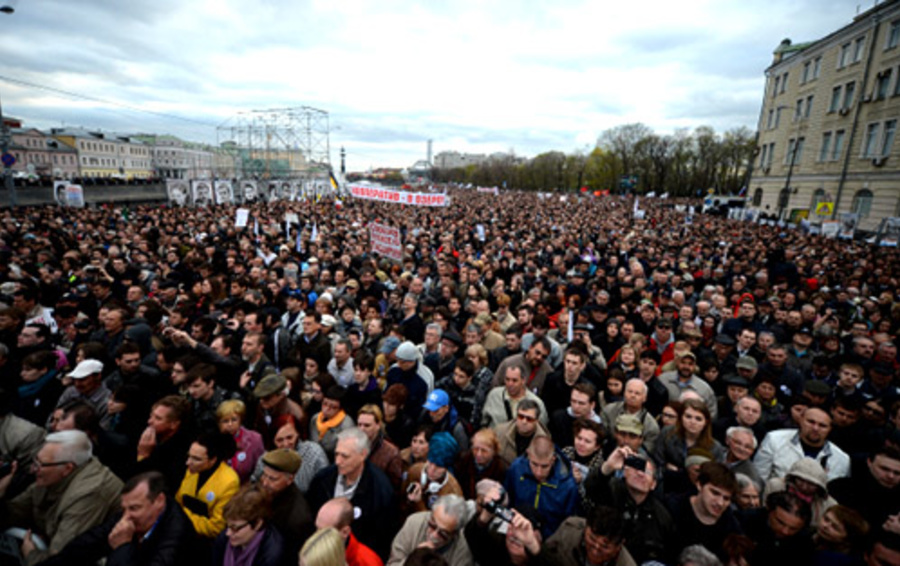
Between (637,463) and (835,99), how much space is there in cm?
4366

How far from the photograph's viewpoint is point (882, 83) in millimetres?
27141

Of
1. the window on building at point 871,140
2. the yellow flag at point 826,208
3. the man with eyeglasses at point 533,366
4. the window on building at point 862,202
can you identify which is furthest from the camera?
the window on building at point 862,202

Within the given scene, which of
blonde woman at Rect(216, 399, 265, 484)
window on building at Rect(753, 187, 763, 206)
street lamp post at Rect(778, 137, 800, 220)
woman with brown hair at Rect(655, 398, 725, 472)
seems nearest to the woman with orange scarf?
blonde woman at Rect(216, 399, 265, 484)

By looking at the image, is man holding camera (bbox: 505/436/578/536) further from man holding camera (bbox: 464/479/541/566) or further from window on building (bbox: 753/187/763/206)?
window on building (bbox: 753/187/763/206)

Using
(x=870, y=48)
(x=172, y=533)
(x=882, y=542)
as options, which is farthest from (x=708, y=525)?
(x=870, y=48)

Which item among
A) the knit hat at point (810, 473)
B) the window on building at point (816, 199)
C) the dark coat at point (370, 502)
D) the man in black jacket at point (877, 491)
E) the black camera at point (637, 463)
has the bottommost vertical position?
the dark coat at point (370, 502)

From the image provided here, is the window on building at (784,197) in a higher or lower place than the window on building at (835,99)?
lower

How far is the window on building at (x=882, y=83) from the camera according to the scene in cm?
2651

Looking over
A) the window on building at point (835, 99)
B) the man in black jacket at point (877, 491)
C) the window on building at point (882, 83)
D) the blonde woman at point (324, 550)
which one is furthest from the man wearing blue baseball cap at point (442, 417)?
the window on building at point (835, 99)

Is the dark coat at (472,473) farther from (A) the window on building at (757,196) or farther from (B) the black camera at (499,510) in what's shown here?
(A) the window on building at (757,196)

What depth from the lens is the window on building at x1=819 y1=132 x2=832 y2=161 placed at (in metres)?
31.7

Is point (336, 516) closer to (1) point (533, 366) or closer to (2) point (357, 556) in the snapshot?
(2) point (357, 556)

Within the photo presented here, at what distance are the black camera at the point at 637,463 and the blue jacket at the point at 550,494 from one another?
48cm

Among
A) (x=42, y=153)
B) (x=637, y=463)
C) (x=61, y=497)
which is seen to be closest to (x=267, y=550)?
(x=61, y=497)
